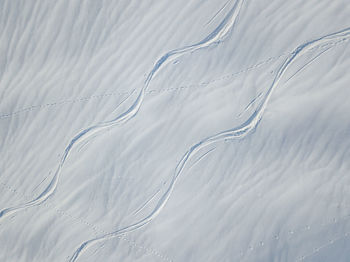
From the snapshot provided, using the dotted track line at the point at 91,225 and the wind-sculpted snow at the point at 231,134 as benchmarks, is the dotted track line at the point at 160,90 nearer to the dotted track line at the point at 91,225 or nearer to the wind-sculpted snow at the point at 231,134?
the wind-sculpted snow at the point at 231,134

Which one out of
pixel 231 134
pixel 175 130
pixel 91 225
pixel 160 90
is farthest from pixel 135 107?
pixel 91 225

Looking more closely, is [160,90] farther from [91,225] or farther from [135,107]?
[91,225]

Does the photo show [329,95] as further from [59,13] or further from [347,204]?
[59,13]

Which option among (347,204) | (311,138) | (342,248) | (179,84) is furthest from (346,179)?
(179,84)

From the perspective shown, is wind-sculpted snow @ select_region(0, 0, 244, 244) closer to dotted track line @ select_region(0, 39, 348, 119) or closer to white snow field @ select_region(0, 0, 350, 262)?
white snow field @ select_region(0, 0, 350, 262)

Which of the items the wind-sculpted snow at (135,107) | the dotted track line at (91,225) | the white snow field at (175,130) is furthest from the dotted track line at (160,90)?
the dotted track line at (91,225)

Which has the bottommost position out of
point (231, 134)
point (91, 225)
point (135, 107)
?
point (91, 225)

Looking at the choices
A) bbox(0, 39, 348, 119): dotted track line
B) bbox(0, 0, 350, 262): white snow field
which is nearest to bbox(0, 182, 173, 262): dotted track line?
bbox(0, 0, 350, 262): white snow field

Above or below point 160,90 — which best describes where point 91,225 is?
below
